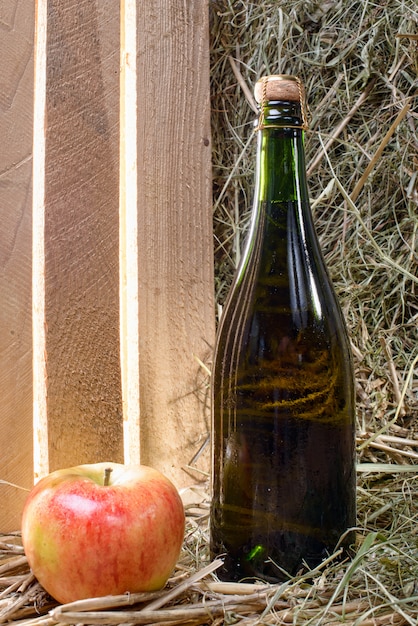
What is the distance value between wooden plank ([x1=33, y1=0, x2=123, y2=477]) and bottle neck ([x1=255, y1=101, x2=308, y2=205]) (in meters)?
0.34

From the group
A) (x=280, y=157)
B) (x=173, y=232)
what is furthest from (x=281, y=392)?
(x=173, y=232)

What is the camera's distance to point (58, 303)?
47.4 inches

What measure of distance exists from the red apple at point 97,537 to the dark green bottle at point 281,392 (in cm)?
12

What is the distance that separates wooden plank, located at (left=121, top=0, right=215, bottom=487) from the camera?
1284mm

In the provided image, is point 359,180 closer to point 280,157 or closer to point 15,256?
point 280,157

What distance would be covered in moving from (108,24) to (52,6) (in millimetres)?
111

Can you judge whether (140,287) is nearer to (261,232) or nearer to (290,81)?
(261,232)

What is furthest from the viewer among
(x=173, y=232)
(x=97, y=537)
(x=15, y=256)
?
(x=173, y=232)

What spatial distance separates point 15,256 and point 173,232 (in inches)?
11.4

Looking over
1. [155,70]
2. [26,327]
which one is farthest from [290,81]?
[26,327]

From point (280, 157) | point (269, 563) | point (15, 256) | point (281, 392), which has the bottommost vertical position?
point (269, 563)

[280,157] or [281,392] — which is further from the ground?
[280,157]

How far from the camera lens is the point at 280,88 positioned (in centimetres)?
95

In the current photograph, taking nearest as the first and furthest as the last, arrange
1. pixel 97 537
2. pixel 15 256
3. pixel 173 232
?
pixel 97 537, pixel 15 256, pixel 173 232
